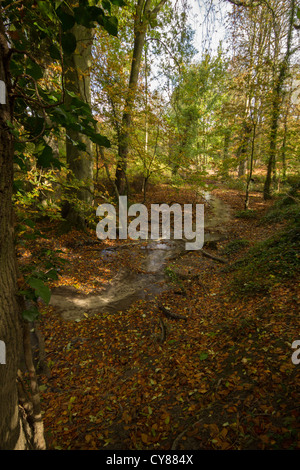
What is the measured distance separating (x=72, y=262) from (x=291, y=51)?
48.9 ft

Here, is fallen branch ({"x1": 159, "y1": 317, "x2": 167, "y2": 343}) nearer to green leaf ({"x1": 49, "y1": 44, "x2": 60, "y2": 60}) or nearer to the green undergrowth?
the green undergrowth

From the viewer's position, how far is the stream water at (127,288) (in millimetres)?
5191

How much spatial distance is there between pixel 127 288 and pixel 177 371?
308cm

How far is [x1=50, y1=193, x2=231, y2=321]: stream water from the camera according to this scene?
5.19 meters

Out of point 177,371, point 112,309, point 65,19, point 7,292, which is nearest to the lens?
point 65,19

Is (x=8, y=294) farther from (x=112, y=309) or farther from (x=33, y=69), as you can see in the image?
(x=112, y=309)

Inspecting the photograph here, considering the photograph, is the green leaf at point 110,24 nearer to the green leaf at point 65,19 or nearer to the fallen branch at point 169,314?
the green leaf at point 65,19

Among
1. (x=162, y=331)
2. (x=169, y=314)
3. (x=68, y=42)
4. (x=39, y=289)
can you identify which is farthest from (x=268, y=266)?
(x=68, y=42)

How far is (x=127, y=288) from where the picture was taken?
6.16m

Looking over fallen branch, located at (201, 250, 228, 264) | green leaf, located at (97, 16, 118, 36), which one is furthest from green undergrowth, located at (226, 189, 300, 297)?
green leaf, located at (97, 16, 118, 36)

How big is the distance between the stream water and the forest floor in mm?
137

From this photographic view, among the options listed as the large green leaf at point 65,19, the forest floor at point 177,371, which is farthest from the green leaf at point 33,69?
the forest floor at point 177,371

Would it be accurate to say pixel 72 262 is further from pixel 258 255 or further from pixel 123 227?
pixel 258 255

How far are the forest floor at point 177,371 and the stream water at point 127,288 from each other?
0.14 meters
